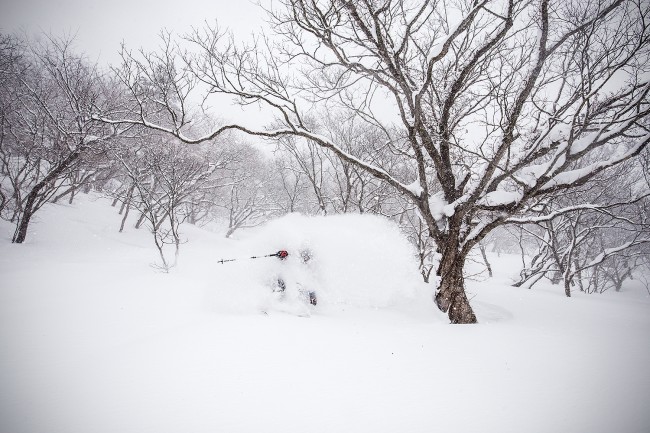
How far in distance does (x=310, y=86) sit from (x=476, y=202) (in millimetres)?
4824

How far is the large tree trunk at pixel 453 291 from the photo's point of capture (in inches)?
220

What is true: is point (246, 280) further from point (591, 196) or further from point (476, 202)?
point (591, 196)

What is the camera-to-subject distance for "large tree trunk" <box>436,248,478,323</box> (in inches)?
220

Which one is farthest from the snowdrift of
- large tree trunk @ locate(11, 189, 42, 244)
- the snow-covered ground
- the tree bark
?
large tree trunk @ locate(11, 189, 42, 244)

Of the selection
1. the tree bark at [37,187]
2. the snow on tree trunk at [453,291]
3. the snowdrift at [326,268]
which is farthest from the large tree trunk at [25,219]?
the snow on tree trunk at [453,291]

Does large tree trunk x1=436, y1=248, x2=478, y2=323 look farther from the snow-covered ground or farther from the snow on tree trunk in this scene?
the snow-covered ground

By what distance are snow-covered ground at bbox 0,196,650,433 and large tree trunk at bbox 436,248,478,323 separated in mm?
276

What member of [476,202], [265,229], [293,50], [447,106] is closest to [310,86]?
[293,50]

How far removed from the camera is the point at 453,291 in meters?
5.71

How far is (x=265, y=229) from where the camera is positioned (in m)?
6.02

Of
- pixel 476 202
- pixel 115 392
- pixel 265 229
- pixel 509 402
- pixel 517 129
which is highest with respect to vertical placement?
pixel 517 129

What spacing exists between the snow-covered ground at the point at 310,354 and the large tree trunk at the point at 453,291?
276 mm

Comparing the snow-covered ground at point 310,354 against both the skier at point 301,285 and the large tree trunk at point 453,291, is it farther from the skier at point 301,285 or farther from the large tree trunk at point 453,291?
the large tree trunk at point 453,291

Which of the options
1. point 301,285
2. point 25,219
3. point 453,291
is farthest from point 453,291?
point 25,219
